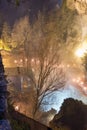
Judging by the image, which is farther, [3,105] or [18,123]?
[18,123]

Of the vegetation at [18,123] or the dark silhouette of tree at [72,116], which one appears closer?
the vegetation at [18,123]

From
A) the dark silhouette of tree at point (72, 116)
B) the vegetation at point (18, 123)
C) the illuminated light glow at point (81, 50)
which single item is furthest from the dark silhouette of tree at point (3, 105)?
the illuminated light glow at point (81, 50)

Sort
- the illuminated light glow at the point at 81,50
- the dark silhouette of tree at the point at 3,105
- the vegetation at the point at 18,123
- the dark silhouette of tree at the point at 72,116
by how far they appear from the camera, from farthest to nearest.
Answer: the illuminated light glow at the point at 81,50
the dark silhouette of tree at the point at 72,116
the vegetation at the point at 18,123
the dark silhouette of tree at the point at 3,105

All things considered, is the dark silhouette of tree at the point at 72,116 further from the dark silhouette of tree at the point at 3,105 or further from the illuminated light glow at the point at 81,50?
the illuminated light glow at the point at 81,50

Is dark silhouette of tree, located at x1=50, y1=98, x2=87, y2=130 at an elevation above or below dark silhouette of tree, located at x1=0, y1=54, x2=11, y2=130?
below

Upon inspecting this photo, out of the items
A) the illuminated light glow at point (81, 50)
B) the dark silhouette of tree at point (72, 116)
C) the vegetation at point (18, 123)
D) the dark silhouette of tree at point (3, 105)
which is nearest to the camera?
the dark silhouette of tree at point (3, 105)

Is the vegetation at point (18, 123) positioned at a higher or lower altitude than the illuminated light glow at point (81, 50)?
higher

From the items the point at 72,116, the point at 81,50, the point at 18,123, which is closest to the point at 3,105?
the point at 18,123

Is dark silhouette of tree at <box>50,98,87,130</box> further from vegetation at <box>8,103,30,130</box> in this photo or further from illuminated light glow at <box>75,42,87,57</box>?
illuminated light glow at <box>75,42,87,57</box>

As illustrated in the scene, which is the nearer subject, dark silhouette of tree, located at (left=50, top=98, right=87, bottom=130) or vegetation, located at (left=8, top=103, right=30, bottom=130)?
vegetation, located at (left=8, top=103, right=30, bottom=130)

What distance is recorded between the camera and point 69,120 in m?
11.1

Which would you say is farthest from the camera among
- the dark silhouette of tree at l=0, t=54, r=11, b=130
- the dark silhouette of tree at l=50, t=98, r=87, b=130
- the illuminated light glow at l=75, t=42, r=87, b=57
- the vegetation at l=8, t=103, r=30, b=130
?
the illuminated light glow at l=75, t=42, r=87, b=57

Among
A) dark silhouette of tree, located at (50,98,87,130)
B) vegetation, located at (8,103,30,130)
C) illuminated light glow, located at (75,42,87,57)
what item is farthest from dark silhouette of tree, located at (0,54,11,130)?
illuminated light glow, located at (75,42,87,57)

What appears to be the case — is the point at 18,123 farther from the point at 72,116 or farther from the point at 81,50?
the point at 81,50
